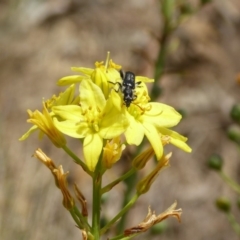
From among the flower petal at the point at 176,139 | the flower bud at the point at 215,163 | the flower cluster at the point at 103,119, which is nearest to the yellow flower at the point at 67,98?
the flower cluster at the point at 103,119

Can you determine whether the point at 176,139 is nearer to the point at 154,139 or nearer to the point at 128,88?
the point at 154,139

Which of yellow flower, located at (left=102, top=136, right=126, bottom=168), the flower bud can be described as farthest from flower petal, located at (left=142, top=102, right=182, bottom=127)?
the flower bud

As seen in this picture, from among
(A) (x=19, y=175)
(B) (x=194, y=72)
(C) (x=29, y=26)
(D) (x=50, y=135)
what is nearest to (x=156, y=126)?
(D) (x=50, y=135)

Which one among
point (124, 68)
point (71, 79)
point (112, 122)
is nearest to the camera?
point (112, 122)

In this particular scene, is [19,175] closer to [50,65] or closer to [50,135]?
[50,65]

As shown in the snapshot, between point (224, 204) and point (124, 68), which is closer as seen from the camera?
point (224, 204)

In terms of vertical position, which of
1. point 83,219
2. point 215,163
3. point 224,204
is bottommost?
point 224,204

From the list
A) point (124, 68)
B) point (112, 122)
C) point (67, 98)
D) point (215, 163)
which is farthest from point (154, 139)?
point (124, 68)

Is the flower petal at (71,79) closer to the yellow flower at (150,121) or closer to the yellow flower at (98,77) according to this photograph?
the yellow flower at (98,77)
